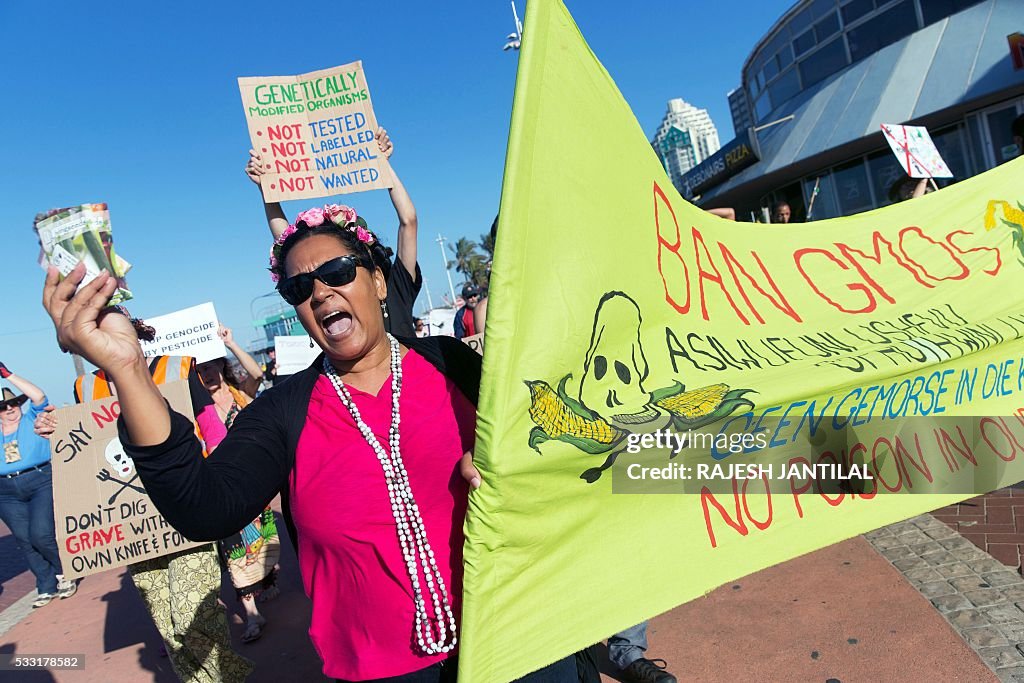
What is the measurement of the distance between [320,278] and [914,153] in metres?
5.35

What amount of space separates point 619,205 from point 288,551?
5722 mm

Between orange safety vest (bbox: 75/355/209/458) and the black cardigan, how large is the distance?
6.21ft

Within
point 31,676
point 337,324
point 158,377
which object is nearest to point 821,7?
point 158,377

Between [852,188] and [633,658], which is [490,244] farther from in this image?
[633,658]

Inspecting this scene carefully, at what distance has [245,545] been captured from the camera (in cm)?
440

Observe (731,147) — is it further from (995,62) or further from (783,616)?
(783,616)

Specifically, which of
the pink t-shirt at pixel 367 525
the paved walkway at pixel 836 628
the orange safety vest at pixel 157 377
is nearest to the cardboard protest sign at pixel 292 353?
the paved walkway at pixel 836 628

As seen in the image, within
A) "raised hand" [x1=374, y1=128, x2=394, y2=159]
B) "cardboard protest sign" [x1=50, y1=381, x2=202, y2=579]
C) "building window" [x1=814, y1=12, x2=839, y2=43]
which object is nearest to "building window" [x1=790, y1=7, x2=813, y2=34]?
"building window" [x1=814, y1=12, x2=839, y2=43]

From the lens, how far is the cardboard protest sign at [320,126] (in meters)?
3.35

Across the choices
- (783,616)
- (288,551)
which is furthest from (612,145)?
(288,551)

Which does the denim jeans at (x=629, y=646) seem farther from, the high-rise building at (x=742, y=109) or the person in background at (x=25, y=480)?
the high-rise building at (x=742, y=109)

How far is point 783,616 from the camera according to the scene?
324 centimetres

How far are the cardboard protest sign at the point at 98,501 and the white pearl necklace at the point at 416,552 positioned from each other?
2071 millimetres

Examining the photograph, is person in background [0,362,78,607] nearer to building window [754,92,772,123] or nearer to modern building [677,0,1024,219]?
modern building [677,0,1024,219]
